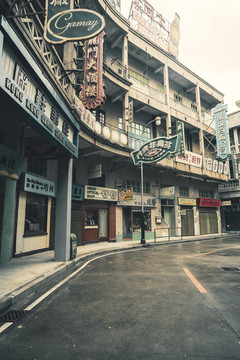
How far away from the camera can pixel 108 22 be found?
63.0ft

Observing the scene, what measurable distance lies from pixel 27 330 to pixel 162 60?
27.1 meters

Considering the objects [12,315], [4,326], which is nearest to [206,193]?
[12,315]

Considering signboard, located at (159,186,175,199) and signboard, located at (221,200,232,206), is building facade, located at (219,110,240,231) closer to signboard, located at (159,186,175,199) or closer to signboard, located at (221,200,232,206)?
signboard, located at (221,200,232,206)

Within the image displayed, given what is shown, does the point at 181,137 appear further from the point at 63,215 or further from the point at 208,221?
the point at 63,215

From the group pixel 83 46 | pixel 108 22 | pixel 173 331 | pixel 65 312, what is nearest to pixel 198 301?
pixel 173 331

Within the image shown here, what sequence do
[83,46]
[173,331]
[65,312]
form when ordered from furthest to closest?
1. [83,46]
2. [65,312]
3. [173,331]

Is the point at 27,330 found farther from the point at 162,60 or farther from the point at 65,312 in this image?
the point at 162,60

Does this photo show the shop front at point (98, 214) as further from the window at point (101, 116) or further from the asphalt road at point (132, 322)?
the asphalt road at point (132, 322)

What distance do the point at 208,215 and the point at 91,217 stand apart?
17701 millimetres

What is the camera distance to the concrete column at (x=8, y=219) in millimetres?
9445

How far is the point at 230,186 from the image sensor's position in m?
32.3

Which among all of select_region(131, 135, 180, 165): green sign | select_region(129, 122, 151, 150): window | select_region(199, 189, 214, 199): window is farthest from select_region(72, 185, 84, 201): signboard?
select_region(199, 189, 214, 199): window

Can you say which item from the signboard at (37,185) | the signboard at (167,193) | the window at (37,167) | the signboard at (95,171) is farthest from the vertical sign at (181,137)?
the signboard at (37,185)

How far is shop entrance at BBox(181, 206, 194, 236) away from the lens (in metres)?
25.2
